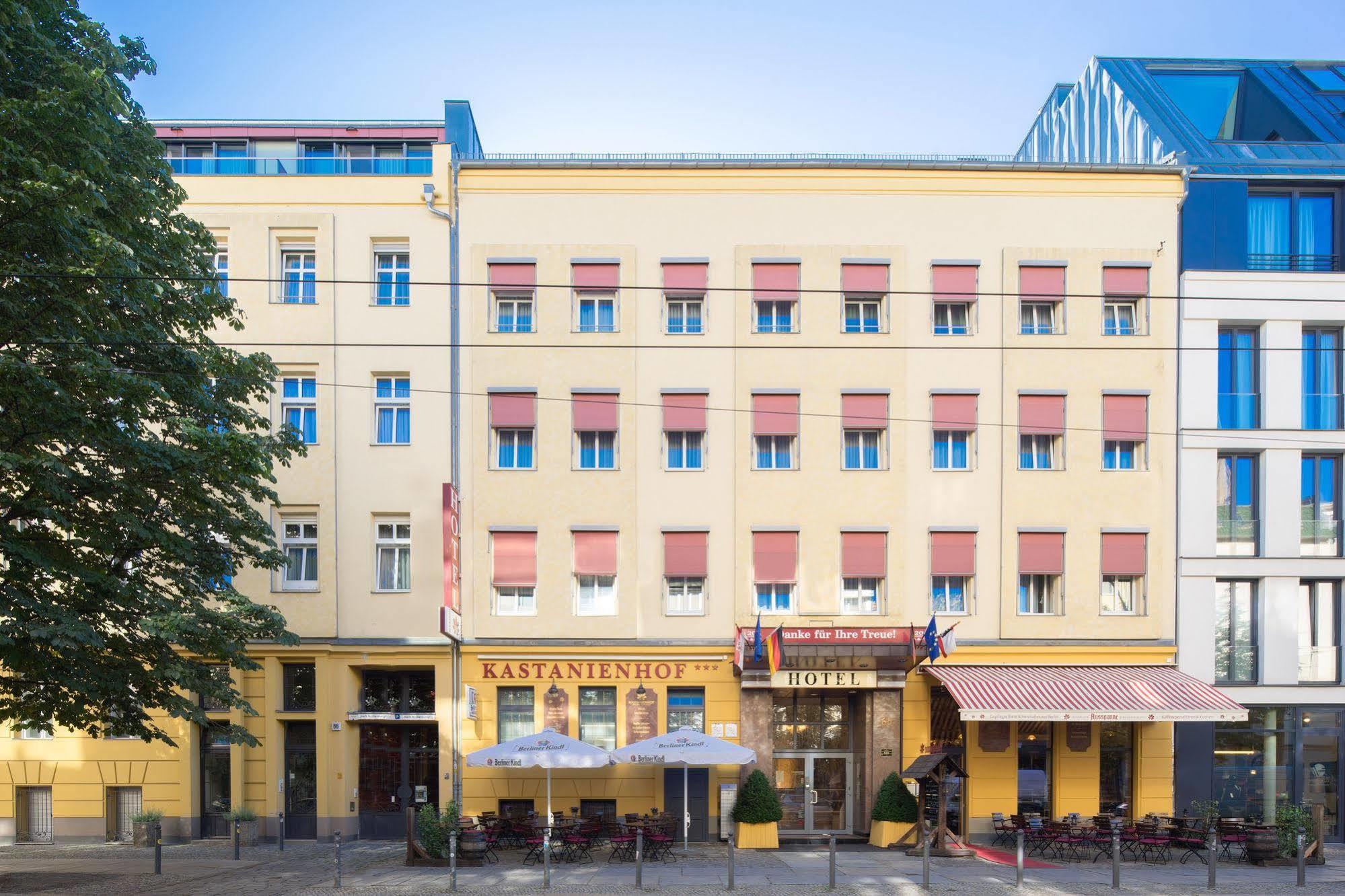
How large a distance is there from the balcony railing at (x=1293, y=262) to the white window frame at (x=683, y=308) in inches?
513

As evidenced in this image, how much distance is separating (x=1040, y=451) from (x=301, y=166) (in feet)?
61.9

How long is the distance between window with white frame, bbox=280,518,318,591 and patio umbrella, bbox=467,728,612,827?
20.9ft

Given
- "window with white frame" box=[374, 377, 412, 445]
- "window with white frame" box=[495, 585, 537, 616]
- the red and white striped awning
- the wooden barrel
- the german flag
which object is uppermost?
"window with white frame" box=[374, 377, 412, 445]

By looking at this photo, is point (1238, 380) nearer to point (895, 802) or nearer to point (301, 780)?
point (895, 802)

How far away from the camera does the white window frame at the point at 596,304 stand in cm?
2350

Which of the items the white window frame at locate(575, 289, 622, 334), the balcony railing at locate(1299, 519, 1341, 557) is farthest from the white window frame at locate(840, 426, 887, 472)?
the balcony railing at locate(1299, 519, 1341, 557)

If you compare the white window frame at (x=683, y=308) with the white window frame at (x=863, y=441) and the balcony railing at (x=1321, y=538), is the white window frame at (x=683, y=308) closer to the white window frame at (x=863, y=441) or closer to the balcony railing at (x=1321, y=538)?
the white window frame at (x=863, y=441)

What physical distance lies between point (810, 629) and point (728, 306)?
7641 millimetres

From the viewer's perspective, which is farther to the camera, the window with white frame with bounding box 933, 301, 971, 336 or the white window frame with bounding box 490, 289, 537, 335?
the window with white frame with bounding box 933, 301, 971, 336

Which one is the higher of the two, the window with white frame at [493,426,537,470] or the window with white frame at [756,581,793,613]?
the window with white frame at [493,426,537,470]

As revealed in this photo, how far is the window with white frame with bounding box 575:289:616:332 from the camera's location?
23.6 metres

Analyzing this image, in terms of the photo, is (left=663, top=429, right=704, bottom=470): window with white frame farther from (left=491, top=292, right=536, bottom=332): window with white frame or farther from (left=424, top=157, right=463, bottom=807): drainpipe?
(left=424, top=157, right=463, bottom=807): drainpipe

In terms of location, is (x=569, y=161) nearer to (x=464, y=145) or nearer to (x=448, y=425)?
(x=464, y=145)

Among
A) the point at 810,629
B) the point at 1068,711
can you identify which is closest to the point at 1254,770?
the point at 1068,711
